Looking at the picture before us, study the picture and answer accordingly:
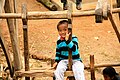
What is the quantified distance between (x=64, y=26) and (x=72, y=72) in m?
0.58

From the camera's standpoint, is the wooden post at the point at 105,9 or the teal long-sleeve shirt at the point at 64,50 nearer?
the wooden post at the point at 105,9

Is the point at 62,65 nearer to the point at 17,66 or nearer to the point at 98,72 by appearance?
the point at 17,66

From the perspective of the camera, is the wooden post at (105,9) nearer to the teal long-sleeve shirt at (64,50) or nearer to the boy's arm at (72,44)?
the boy's arm at (72,44)

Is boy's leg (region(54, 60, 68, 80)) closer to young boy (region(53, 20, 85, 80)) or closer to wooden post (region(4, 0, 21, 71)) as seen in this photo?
young boy (region(53, 20, 85, 80))

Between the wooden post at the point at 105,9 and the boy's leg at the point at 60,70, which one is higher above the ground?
the wooden post at the point at 105,9

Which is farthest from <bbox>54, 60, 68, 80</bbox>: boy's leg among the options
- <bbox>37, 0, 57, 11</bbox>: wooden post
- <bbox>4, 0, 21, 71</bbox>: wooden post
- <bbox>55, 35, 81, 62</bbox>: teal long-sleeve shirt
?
<bbox>37, 0, 57, 11</bbox>: wooden post

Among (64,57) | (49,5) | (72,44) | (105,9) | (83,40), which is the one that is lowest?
(83,40)

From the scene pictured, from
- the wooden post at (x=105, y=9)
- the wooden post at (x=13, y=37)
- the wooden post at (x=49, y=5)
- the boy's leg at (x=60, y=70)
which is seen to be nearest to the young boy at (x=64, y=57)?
the boy's leg at (x=60, y=70)

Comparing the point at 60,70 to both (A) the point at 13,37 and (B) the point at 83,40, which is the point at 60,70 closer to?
(A) the point at 13,37

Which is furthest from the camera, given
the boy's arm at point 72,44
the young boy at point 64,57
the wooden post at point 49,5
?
the wooden post at point 49,5

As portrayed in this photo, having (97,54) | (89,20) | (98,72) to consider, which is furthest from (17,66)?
(89,20)

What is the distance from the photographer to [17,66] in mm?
6098

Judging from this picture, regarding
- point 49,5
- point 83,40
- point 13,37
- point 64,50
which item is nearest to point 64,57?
point 64,50

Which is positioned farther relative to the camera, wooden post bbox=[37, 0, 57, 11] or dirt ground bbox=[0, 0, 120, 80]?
wooden post bbox=[37, 0, 57, 11]
